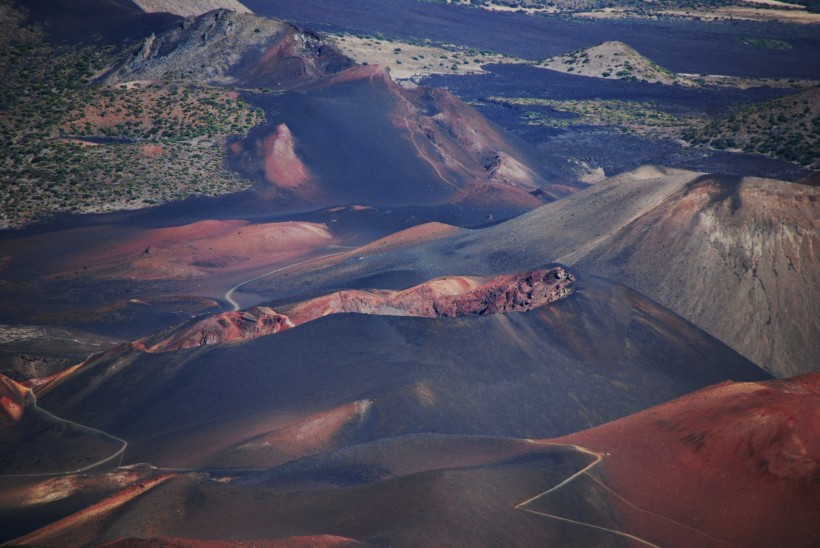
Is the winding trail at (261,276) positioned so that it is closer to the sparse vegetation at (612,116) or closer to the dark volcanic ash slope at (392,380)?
the dark volcanic ash slope at (392,380)

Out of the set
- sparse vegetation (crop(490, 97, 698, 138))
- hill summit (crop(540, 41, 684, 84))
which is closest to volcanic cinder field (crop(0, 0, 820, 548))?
sparse vegetation (crop(490, 97, 698, 138))

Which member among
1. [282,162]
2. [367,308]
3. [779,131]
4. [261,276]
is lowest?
[261,276]

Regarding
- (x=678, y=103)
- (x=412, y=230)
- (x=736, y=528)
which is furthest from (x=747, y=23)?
(x=736, y=528)

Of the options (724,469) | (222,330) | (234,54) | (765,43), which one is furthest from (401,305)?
(765,43)

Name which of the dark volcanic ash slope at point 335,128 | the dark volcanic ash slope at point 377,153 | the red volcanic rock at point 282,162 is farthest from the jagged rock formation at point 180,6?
the red volcanic rock at point 282,162

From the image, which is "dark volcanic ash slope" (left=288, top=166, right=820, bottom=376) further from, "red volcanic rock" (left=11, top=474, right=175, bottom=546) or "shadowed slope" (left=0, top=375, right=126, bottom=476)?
"red volcanic rock" (left=11, top=474, right=175, bottom=546)

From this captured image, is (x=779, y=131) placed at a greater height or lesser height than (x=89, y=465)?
greater

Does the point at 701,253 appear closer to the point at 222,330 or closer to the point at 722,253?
the point at 722,253

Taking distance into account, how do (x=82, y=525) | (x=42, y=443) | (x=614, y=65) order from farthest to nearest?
(x=614, y=65) → (x=42, y=443) → (x=82, y=525)
